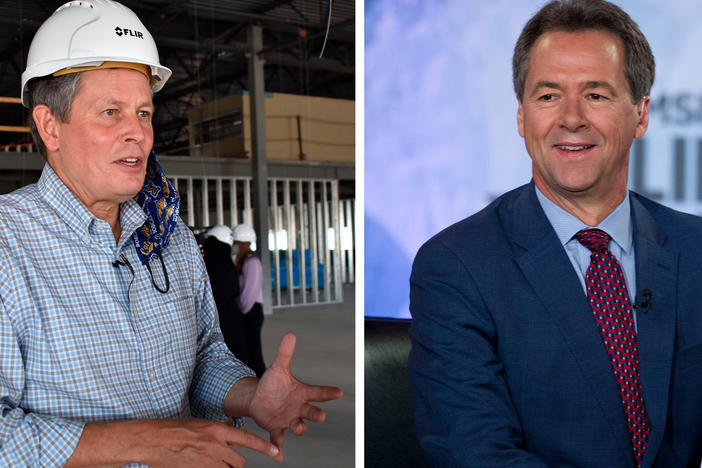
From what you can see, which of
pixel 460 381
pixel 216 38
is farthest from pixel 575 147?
pixel 216 38

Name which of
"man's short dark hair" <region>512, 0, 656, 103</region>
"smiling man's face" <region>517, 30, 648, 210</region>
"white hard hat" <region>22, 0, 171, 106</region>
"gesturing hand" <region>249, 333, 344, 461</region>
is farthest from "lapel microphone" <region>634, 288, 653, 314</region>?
"white hard hat" <region>22, 0, 171, 106</region>

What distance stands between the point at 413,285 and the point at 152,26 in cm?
1339

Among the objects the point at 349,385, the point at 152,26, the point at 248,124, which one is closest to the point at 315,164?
the point at 248,124

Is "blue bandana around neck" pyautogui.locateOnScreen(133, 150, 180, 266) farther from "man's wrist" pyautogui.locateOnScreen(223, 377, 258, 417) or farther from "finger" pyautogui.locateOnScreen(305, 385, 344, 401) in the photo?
"finger" pyautogui.locateOnScreen(305, 385, 344, 401)

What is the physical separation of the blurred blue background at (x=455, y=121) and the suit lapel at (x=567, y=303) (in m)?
0.25

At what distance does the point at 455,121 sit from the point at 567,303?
0.66 m

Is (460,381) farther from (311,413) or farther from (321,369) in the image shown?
(321,369)

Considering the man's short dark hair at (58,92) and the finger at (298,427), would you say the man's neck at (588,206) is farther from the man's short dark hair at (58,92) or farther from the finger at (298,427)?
the man's short dark hair at (58,92)

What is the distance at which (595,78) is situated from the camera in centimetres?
163

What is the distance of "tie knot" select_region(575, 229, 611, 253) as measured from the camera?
168 cm

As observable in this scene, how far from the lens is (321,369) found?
8445 millimetres

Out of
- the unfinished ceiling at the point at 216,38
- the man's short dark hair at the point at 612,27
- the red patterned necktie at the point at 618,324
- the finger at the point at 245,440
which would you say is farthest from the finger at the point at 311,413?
the unfinished ceiling at the point at 216,38

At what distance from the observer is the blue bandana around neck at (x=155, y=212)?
1.75 meters

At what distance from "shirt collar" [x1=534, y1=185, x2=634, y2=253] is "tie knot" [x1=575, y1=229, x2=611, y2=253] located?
0.01 meters
